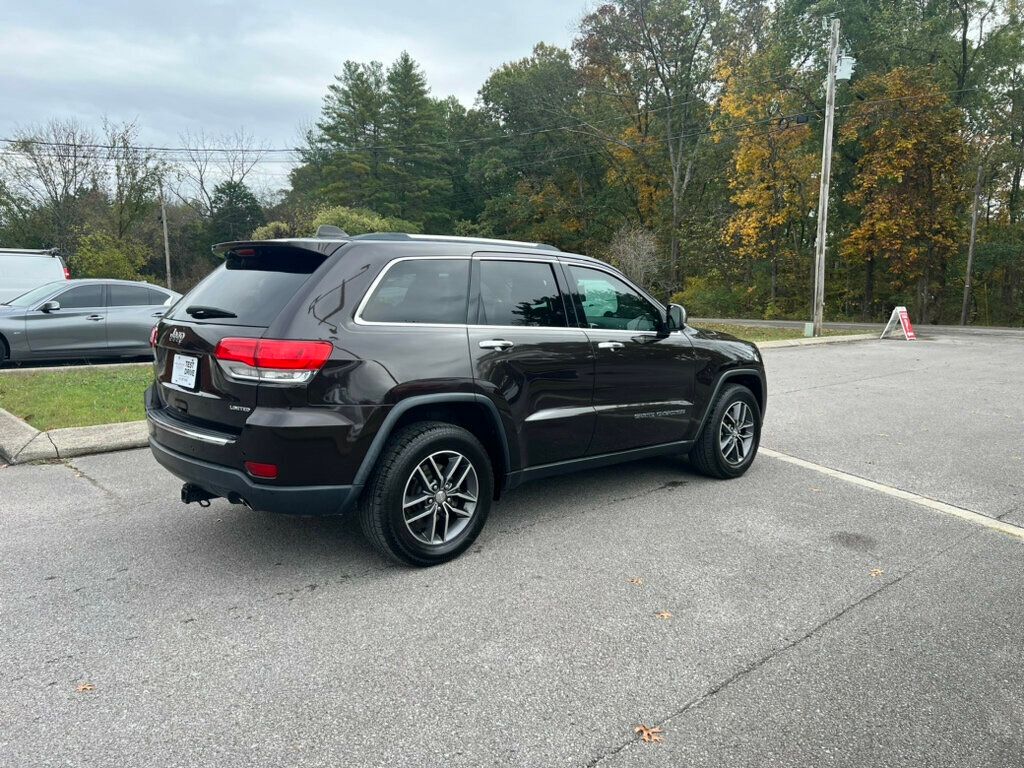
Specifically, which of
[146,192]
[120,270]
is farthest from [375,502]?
[146,192]

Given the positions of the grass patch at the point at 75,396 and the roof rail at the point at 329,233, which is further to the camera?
the grass patch at the point at 75,396

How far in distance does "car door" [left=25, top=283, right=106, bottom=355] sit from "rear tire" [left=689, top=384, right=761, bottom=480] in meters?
9.26

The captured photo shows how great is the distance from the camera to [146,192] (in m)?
37.2

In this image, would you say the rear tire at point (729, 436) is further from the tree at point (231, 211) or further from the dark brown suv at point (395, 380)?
the tree at point (231, 211)

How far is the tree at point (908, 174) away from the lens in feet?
87.1

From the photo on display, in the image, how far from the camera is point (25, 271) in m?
12.5

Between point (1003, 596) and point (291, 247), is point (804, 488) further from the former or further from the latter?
point (291, 247)

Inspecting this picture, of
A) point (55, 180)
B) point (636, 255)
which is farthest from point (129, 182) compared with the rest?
point (636, 255)

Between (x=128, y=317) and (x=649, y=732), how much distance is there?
34.9 ft

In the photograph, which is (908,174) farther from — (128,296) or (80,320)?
(80,320)

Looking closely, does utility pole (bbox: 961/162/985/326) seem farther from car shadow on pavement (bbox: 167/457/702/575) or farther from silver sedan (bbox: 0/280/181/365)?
silver sedan (bbox: 0/280/181/365)

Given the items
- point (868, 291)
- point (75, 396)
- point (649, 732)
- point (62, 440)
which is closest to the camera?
point (649, 732)

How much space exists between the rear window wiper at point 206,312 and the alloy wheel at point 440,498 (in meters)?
1.28

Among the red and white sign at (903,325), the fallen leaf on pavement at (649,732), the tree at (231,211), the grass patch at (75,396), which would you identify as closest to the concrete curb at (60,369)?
the grass patch at (75,396)
